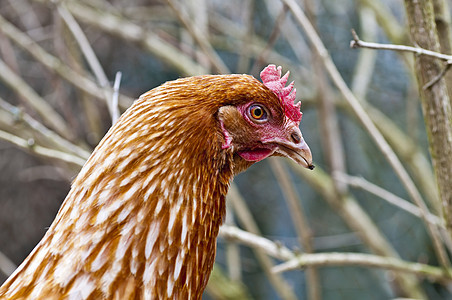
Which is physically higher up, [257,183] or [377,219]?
[257,183]

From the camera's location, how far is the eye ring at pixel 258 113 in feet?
4.71

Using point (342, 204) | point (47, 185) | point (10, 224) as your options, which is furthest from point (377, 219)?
point (10, 224)

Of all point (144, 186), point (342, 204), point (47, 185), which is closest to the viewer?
point (144, 186)

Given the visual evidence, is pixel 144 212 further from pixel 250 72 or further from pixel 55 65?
pixel 250 72

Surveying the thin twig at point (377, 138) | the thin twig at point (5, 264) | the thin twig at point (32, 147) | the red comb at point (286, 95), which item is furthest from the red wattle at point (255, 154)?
the thin twig at point (5, 264)

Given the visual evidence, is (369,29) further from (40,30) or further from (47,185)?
(47,185)

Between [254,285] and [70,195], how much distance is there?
3.93 m

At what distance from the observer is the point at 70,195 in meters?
1.30

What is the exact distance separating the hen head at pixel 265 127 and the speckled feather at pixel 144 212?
0.12ft

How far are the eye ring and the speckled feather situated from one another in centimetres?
6

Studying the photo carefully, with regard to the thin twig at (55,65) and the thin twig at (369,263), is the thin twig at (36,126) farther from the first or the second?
the thin twig at (369,263)

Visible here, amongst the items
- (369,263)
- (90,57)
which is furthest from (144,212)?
(90,57)

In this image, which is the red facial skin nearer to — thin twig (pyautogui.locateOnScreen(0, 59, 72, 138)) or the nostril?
the nostril

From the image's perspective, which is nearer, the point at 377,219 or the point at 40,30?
the point at 40,30
